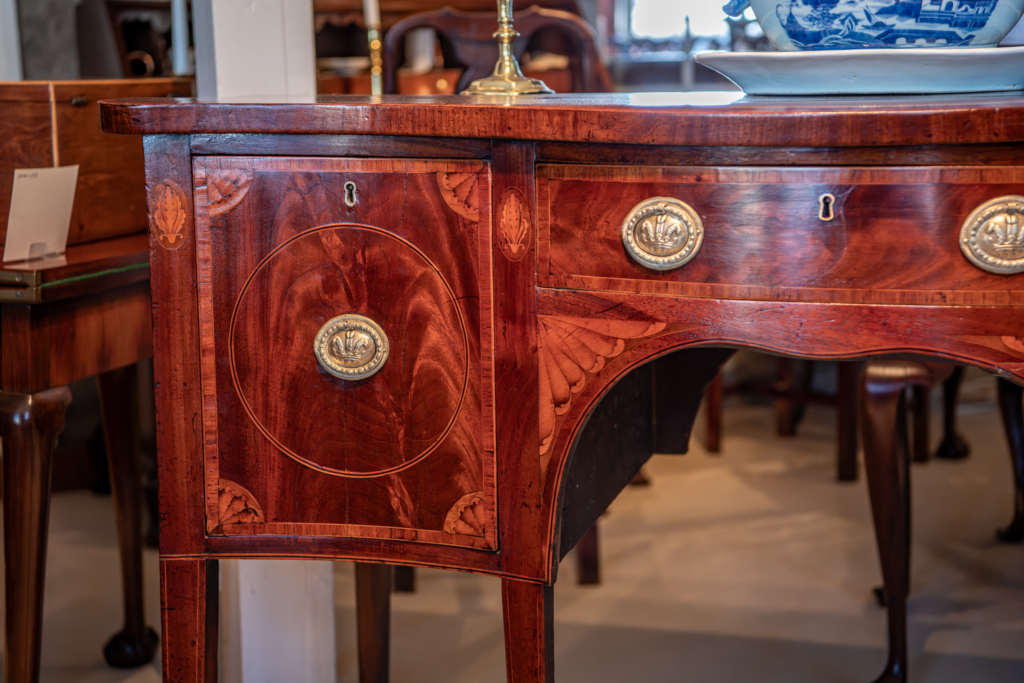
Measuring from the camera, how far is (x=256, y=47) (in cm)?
111

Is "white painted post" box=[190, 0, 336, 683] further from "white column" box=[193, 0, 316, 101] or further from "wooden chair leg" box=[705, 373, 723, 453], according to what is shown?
"wooden chair leg" box=[705, 373, 723, 453]

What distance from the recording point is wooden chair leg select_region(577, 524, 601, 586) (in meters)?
1.67

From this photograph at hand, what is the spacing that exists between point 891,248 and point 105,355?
927mm

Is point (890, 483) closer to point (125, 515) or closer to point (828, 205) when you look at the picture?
point (828, 205)

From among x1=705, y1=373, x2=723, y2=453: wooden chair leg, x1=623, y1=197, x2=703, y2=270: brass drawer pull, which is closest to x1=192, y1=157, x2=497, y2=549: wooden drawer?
x1=623, y1=197, x2=703, y2=270: brass drawer pull

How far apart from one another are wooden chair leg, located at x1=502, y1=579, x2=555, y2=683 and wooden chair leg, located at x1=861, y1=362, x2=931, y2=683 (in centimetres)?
67

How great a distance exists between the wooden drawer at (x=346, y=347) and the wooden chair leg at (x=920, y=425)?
1.67 meters

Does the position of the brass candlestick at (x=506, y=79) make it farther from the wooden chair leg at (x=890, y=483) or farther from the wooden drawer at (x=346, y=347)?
the wooden chair leg at (x=890, y=483)

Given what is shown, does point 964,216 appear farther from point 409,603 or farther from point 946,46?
point 409,603

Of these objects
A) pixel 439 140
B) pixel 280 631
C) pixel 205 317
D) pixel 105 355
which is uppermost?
pixel 439 140

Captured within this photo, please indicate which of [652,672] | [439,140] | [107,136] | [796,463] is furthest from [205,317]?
[796,463]

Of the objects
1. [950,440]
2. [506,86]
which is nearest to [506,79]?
[506,86]

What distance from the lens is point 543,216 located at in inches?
29.4

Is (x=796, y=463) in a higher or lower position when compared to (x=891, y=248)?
lower
